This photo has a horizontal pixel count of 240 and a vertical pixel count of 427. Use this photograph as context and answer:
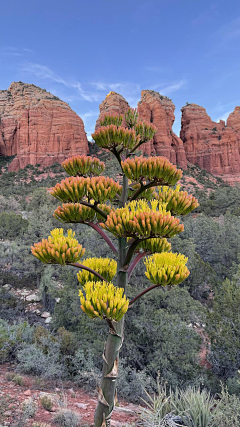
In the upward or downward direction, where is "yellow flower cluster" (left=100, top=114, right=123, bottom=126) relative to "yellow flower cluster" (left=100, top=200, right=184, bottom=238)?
upward

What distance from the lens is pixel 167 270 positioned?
8.68ft

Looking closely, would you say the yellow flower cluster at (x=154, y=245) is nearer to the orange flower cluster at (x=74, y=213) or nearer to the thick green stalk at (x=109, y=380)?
the orange flower cluster at (x=74, y=213)

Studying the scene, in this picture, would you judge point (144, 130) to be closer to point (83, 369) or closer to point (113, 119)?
point (113, 119)

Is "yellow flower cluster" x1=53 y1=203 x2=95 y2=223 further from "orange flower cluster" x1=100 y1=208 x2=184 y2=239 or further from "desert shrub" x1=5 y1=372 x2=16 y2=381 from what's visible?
"desert shrub" x1=5 y1=372 x2=16 y2=381

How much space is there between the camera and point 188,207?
9.11 ft

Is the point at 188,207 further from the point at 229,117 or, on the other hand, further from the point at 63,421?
the point at 229,117

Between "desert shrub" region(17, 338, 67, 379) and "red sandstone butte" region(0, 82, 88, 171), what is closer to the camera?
"desert shrub" region(17, 338, 67, 379)

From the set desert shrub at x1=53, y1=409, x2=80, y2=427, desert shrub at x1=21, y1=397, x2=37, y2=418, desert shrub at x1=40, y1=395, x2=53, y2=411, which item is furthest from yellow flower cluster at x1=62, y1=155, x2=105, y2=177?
desert shrub at x1=40, y1=395, x2=53, y2=411

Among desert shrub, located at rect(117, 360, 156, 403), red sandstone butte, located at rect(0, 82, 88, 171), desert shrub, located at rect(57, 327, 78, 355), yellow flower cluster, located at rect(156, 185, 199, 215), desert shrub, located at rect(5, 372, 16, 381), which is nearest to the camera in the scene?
yellow flower cluster, located at rect(156, 185, 199, 215)

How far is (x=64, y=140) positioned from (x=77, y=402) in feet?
166

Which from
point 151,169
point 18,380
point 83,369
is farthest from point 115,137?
point 83,369

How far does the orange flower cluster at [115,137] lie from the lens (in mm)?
2885

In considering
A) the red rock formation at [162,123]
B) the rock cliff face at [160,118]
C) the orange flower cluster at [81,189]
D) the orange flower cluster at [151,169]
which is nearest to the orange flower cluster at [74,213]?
the orange flower cluster at [81,189]

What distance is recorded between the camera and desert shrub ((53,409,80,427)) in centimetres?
325
